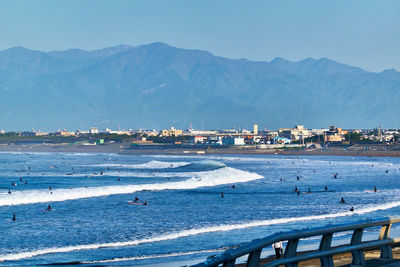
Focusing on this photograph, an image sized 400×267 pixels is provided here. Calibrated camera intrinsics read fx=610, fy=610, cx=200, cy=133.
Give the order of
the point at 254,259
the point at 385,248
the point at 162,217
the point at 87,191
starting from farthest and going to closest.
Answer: the point at 87,191, the point at 162,217, the point at 385,248, the point at 254,259

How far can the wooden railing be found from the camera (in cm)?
783

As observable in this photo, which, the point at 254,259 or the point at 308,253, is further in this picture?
the point at 308,253

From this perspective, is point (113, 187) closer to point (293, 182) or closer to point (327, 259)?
point (293, 182)

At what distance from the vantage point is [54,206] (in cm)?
4809

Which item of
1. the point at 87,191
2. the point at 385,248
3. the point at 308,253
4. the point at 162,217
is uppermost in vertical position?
the point at 308,253

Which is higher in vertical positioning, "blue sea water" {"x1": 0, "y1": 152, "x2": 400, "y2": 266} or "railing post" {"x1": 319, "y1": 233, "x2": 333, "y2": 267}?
"railing post" {"x1": 319, "y1": 233, "x2": 333, "y2": 267}

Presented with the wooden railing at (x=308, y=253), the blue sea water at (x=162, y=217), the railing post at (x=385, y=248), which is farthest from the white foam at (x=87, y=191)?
the wooden railing at (x=308, y=253)

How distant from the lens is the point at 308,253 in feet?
30.5

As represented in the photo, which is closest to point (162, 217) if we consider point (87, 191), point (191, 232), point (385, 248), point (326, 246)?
point (191, 232)

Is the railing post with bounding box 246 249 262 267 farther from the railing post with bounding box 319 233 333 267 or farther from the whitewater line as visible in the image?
the whitewater line

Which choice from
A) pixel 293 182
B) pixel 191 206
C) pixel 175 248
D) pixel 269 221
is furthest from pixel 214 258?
pixel 293 182

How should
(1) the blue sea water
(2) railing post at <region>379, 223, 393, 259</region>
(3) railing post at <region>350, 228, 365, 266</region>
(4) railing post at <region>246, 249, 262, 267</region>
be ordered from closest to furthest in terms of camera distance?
(4) railing post at <region>246, 249, 262, 267</region> < (3) railing post at <region>350, 228, 365, 266</region> < (2) railing post at <region>379, 223, 393, 259</region> < (1) the blue sea water

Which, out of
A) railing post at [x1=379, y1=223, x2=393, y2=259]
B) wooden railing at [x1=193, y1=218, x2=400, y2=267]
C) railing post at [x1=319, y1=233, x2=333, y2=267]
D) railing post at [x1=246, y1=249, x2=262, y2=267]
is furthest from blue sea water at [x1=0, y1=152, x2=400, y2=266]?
railing post at [x1=246, y1=249, x2=262, y2=267]

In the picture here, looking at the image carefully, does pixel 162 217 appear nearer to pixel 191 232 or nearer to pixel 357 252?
pixel 191 232
